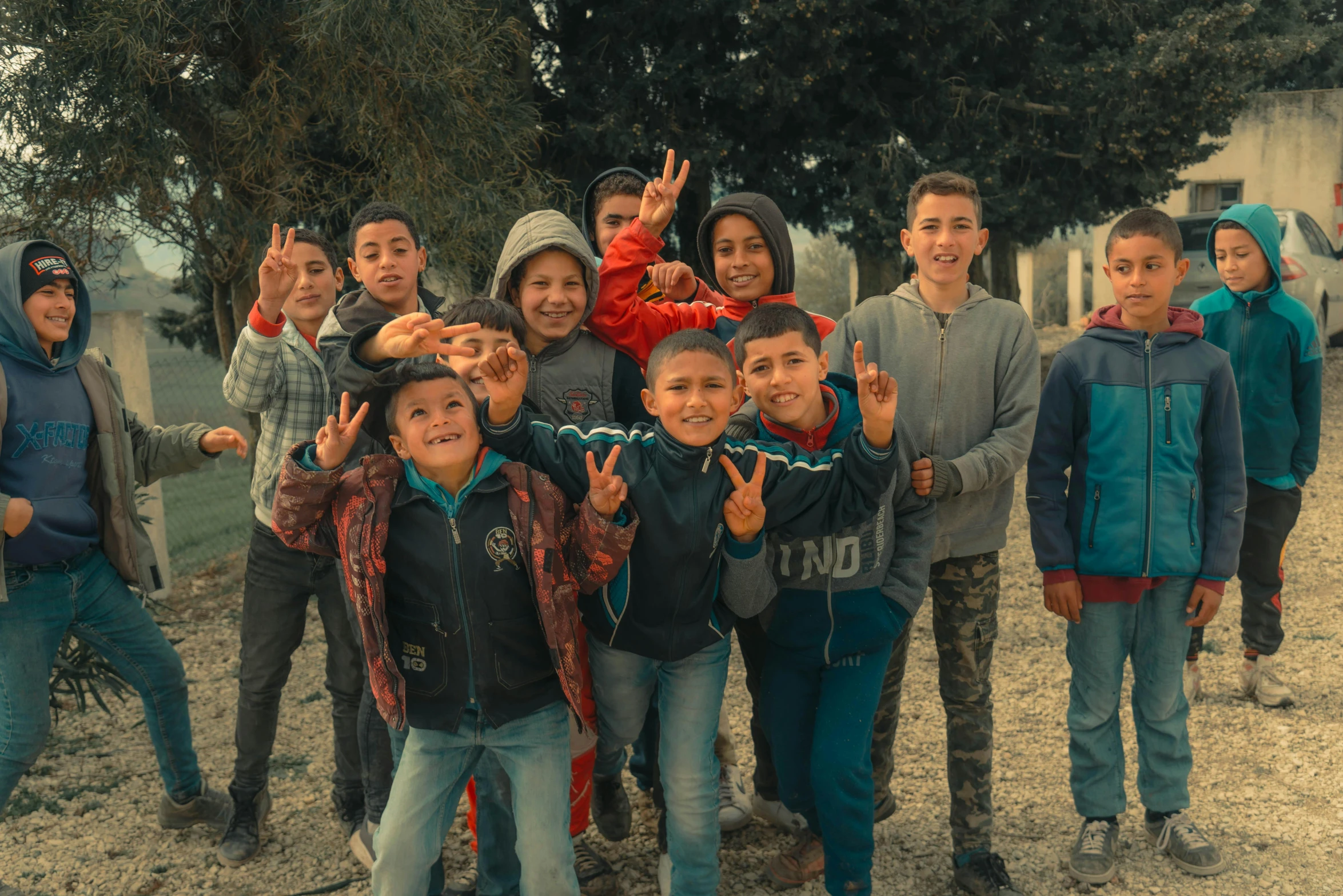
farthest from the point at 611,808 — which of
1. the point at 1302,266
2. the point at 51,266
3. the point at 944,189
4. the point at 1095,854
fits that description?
the point at 1302,266

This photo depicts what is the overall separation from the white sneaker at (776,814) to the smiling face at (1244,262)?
9.19 feet

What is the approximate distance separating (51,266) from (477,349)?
1485mm

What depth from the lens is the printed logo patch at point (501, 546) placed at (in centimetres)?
252

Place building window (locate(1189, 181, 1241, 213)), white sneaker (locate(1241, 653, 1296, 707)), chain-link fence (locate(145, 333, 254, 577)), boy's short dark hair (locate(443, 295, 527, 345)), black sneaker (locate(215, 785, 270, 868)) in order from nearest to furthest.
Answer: boy's short dark hair (locate(443, 295, 527, 345))
black sneaker (locate(215, 785, 270, 868))
white sneaker (locate(1241, 653, 1296, 707))
chain-link fence (locate(145, 333, 254, 577))
building window (locate(1189, 181, 1241, 213))

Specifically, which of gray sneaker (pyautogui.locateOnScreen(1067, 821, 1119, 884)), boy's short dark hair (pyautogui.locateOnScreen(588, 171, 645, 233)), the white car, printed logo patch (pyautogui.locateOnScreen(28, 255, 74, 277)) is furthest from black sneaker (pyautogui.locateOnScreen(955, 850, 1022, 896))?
the white car

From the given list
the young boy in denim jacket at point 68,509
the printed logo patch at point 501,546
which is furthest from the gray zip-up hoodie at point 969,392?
the young boy in denim jacket at point 68,509

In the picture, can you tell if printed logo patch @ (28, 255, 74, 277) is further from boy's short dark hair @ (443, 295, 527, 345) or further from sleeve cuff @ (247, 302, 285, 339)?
boy's short dark hair @ (443, 295, 527, 345)

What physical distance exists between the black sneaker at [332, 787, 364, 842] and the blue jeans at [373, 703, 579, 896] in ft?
3.30

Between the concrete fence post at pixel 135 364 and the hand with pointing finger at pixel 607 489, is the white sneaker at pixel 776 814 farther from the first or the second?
the concrete fence post at pixel 135 364

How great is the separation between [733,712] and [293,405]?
2.38 meters

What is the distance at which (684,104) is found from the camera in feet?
28.2

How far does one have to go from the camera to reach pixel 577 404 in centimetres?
304

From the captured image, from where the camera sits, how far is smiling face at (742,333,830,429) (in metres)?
2.79

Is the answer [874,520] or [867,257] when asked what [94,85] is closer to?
[874,520]
